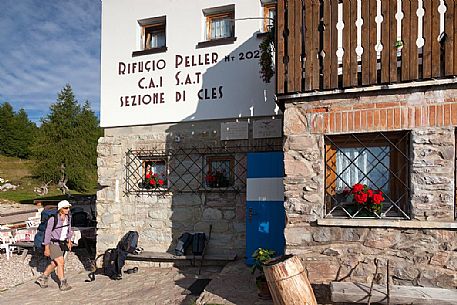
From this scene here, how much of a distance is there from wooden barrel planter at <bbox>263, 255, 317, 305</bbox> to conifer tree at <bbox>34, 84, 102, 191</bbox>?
18.0 meters

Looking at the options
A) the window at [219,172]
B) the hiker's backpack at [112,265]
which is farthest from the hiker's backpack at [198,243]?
the hiker's backpack at [112,265]

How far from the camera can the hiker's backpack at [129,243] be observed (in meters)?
6.22

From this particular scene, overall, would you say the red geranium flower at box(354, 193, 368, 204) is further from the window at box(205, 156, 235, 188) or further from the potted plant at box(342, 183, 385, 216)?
the window at box(205, 156, 235, 188)

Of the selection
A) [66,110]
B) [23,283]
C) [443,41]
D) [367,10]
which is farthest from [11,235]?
[66,110]

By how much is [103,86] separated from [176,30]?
196 centimetres

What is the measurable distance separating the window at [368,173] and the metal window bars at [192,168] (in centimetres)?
168

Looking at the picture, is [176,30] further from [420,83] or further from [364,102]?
[420,83]

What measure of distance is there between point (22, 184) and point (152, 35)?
83.8 feet

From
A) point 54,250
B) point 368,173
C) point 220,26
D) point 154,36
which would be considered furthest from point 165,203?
point 368,173

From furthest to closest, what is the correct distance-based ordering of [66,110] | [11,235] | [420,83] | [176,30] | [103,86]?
1. [66,110]
2. [11,235]
3. [103,86]
4. [176,30]
5. [420,83]

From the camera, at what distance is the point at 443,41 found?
3596 mm

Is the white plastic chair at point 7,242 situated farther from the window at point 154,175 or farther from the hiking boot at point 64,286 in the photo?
the window at point 154,175

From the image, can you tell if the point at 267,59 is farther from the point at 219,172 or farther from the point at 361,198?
the point at 361,198

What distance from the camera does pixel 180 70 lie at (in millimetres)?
6590
